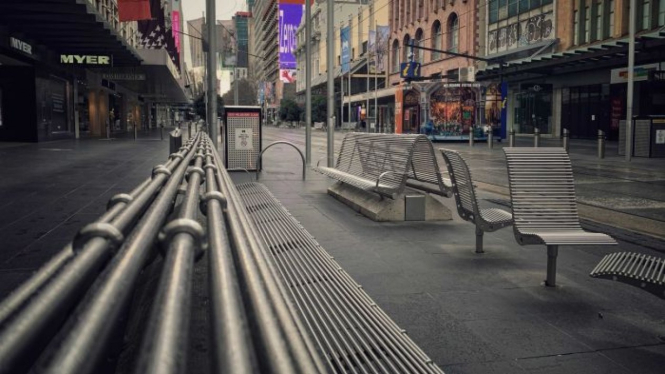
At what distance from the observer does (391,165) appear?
28.4 feet

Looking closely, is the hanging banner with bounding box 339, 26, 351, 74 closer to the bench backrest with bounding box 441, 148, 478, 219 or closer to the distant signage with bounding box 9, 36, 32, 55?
the distant signage with bounding box 9, 36, 32, 55

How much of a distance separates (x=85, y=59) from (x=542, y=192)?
25405 millimetres

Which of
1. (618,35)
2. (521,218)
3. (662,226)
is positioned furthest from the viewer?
(618,35)

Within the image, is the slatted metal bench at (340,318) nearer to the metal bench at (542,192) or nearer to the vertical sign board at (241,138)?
the metal bench at (542,192)

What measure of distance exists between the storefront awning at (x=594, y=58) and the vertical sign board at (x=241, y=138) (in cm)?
1953

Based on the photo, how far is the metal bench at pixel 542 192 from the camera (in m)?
5.55

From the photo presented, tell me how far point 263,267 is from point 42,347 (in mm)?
597

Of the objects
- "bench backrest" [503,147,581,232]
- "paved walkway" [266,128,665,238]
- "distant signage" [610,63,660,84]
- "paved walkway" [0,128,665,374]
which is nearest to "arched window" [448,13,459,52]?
"distant signage" [610,63,660,84]

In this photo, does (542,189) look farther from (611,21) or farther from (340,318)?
(611,21)

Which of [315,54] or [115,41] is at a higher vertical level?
[315,54]

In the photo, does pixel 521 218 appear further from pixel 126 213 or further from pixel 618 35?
pixel 618 35

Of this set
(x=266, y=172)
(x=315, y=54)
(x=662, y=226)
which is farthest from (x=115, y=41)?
(x=315, y=54)

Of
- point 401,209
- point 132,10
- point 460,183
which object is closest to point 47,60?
point 132,10

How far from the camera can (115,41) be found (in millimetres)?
24984
